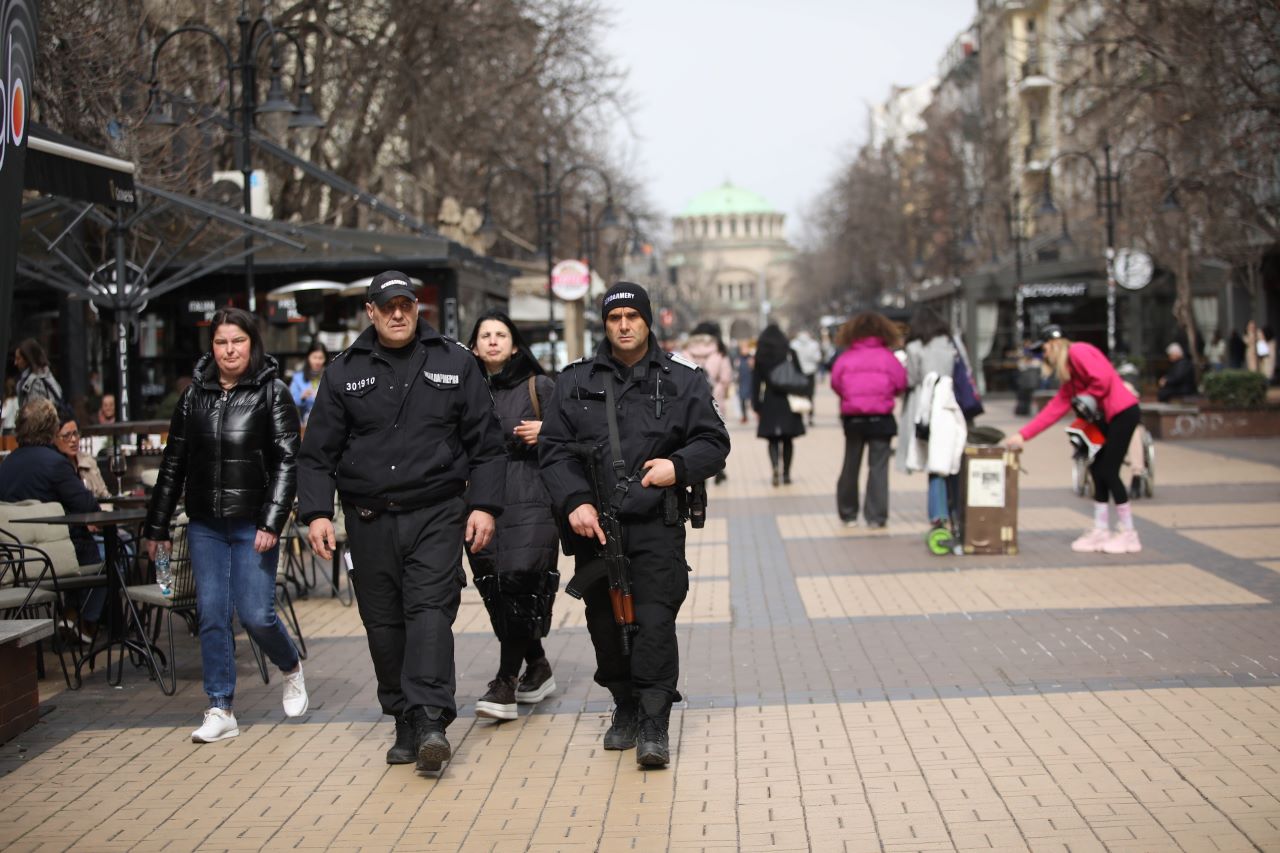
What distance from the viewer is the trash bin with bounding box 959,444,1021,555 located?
39.7 ft

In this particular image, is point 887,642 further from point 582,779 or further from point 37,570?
point 37,570

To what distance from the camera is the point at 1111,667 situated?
7.94 metres

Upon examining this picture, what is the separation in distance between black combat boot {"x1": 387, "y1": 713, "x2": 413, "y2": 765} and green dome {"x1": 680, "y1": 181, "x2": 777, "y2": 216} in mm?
187372

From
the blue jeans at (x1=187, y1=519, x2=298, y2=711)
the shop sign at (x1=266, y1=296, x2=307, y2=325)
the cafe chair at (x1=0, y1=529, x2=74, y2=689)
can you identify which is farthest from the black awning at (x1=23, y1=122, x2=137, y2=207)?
the shop sign at (x1=266, y1=296, x2=307, y2=325)

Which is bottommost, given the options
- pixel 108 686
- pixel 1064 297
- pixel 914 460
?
pixel 108 686

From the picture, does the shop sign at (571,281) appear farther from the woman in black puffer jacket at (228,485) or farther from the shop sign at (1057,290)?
the woman in black puffer jacket at (228,485)

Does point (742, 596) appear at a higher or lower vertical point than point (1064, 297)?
lower

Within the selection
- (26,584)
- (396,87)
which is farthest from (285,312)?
(26,584)

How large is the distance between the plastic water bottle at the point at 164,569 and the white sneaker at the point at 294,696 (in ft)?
2.83

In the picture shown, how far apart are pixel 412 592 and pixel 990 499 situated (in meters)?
6.65

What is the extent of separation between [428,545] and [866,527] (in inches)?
322

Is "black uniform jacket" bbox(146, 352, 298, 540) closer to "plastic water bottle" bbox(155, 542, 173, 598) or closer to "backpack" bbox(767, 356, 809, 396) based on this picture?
"plastic water bottle" bbox(155, 542, 173, 598)

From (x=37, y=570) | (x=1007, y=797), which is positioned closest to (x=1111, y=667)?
(x=1007, y=797)

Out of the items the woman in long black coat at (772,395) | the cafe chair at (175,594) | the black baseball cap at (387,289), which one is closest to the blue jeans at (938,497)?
the woman in long black coat at (772,395)
